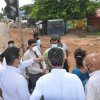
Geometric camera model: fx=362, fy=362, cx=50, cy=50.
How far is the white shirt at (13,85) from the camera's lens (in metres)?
4.46

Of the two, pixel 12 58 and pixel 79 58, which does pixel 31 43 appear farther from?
pixel 12 58

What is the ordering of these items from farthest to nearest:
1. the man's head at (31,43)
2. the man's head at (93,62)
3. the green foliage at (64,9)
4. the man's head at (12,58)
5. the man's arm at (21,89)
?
the green foliage at (64,9) < the man's head at (31,43) < the man's head at (12,58) < the man's arm at (21,89) < the man's head at (93,62)

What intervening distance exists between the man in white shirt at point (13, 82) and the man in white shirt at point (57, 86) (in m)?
0.54

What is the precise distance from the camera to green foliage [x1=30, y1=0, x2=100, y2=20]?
35281 mm

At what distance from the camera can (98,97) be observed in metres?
4.04

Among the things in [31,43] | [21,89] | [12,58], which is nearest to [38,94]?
[21,89]

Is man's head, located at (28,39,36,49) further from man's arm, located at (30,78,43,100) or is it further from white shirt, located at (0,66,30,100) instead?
man's arm, located at (30,78,43,100)

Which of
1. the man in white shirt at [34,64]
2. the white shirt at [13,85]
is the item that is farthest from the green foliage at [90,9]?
the white shirt at [13,85]

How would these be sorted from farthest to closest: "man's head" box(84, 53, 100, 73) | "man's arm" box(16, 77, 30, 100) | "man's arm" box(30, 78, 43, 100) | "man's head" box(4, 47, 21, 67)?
"man's head" box(4, 47, 21, 67)
"man's arm" box(16, 77, 30, 100)
"man's head" box(84, 53, 100, 73)
"man's arm" box(30, 78, 43, 100)

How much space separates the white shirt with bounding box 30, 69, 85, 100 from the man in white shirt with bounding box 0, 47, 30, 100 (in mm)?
538

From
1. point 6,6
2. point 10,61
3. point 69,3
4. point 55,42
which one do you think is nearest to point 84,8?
point 69,3

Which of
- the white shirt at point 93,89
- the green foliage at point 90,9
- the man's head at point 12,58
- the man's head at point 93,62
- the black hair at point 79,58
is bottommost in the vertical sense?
the green foliage at point 90,9

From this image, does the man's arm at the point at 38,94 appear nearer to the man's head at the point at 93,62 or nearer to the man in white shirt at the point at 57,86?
the man in white shirt at the point at 57,86

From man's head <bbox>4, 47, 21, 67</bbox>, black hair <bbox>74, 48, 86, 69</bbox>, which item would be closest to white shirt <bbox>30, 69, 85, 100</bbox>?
man's head <bbox>4, 47, 21, 67</bbox>
